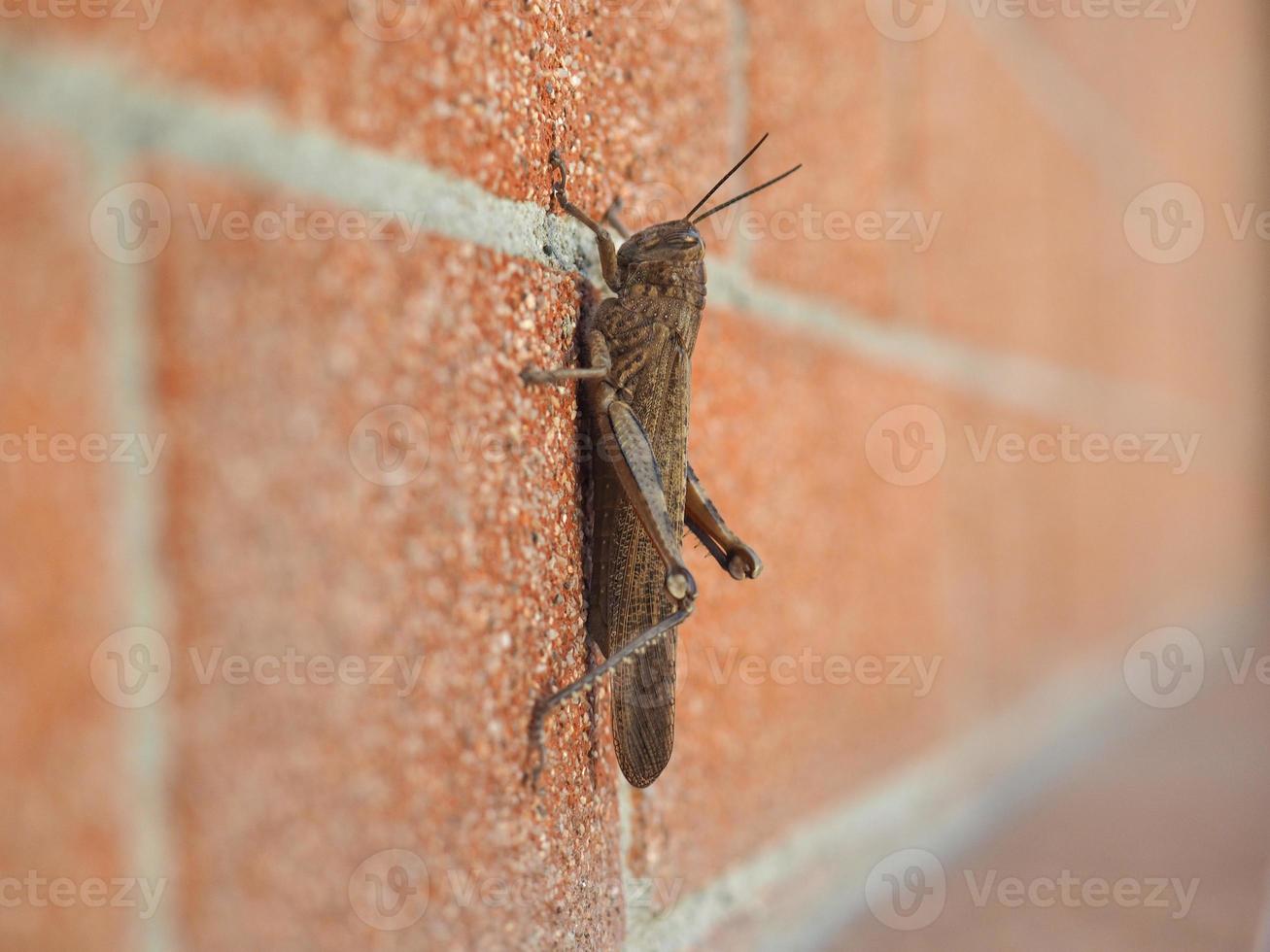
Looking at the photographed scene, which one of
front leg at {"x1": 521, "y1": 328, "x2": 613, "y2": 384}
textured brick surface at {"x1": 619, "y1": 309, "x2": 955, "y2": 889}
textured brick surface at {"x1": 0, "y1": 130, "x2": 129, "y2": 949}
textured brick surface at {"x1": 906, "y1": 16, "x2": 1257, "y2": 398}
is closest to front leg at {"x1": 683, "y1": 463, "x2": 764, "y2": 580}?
textured brick surface at {"x1": 619, "y1": 309, "x2": 955, "y2": 889}

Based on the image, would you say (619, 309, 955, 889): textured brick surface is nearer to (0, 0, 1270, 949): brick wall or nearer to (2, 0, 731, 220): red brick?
(0, 0, 1270, 949): brick wall

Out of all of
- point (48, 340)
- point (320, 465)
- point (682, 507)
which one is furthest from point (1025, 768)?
point (48, 340)

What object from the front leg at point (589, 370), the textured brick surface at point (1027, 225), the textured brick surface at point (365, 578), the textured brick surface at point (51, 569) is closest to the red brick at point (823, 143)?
the textured brick surface at point (1027, 225)

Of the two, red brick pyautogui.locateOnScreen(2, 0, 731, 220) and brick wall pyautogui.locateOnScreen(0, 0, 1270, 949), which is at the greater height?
red brick pyautogui.locateOnScreen(2, 0, 731, 220)

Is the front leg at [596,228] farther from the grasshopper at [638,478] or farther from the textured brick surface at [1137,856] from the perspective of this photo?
the textured brick surface at [1137,856]

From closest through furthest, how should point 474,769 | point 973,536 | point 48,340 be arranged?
point 48,340 < point 474,769 < point 973,536

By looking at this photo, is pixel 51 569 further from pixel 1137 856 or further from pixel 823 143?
pixel 1137 856

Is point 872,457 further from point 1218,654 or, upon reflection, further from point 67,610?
point 1218,654
